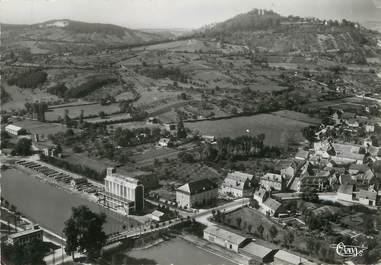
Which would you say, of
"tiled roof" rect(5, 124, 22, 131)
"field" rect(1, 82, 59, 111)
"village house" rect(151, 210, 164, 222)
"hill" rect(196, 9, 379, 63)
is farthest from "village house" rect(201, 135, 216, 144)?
"hill" rect(196, 9, 379, 63)

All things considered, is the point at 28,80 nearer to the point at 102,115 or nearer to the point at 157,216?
the point at 102,115

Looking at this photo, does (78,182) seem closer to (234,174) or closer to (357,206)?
(234,174)

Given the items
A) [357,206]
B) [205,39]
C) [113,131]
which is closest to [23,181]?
[113,131]

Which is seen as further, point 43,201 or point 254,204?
point 43,201

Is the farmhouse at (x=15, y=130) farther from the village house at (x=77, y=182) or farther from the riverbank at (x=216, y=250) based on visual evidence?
the riverbank at (x=216, y=250)

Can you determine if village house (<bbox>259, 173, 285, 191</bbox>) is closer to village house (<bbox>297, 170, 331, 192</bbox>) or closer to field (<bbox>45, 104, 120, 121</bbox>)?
village house (<bbox>297, 170, 331, 192</bbox>)

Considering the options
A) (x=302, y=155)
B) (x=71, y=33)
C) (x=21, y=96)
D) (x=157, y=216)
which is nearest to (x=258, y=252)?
(x=157, y=216)
